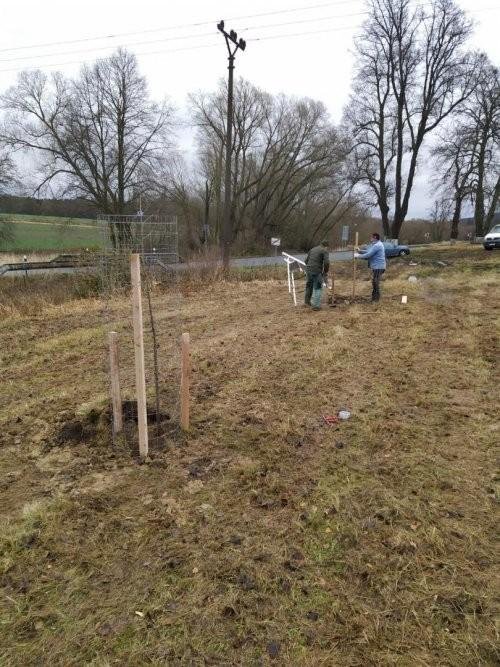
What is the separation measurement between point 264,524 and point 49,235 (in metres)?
41.1

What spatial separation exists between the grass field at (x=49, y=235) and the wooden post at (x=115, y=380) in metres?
22.4

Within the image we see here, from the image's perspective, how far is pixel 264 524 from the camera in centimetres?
291

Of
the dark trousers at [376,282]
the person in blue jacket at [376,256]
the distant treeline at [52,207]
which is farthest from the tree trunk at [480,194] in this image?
the distant treeline at [52,207]

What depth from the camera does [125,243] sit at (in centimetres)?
542

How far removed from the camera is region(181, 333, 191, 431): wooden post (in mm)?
3912

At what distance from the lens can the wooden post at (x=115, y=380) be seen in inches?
151

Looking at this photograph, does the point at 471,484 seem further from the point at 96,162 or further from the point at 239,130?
the point at 239,130

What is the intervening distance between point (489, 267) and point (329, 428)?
15349mm

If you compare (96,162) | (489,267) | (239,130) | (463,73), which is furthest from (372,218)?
(489,267)

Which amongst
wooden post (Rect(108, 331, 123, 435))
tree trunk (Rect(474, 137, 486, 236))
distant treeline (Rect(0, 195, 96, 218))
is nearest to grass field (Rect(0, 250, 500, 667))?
wooden post (Rect(108, 331, 123, 435))

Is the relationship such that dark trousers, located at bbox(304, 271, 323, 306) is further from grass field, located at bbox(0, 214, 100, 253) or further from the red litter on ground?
grass field, located at bbox(0, 214, 100, 253)

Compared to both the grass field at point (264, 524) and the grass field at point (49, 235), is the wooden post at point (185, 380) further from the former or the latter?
the grass field at point (49, 235)

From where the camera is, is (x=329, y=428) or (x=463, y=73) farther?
(x=463, y=73)

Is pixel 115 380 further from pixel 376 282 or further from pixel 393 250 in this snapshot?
Result: pixel 393 250
